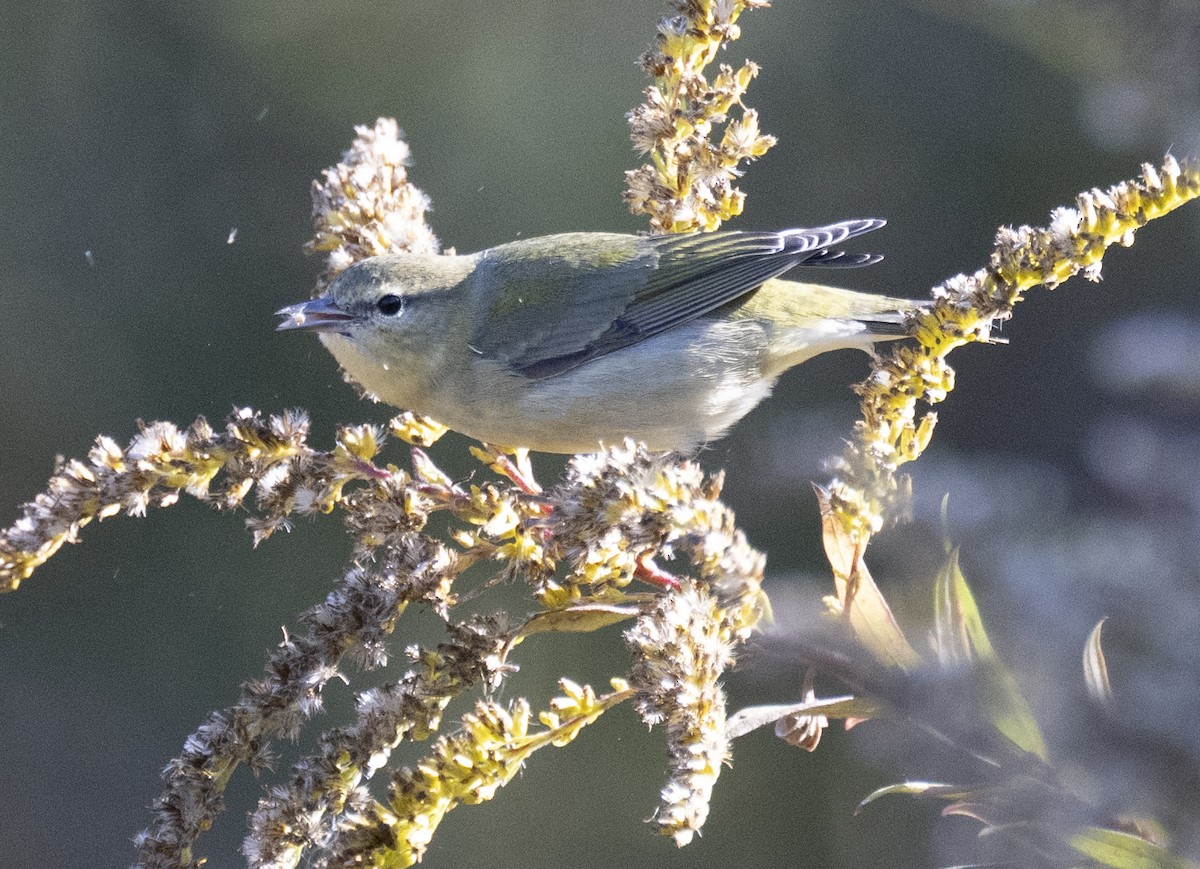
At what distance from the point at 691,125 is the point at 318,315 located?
3.37 ft

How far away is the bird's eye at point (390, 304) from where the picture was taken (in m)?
2.62

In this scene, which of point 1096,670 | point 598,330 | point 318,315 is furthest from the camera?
point 598,330

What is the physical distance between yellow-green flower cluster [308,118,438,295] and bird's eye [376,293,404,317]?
20.7 inches

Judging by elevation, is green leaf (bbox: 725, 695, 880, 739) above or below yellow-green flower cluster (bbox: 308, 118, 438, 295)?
below

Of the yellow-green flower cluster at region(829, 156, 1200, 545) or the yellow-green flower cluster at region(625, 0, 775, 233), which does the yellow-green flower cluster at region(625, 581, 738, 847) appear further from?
the yellow-green flower cluster at region(625, 0, 775, 233)

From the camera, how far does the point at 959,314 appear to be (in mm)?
1341

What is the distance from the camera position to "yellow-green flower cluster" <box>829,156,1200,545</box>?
1.18 m

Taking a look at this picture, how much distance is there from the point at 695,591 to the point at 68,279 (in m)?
3.36

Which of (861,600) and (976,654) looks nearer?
(976,654)


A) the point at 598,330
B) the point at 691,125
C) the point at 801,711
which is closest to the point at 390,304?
the point at 598,330

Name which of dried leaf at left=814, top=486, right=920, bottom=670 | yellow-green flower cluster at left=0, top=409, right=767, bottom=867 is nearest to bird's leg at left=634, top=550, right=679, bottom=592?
yellow-green flower cluster at left=0, top=409, right=767, bottom=867

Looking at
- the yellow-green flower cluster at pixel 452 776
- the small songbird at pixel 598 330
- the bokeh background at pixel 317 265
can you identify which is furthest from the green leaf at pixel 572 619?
the bokeh background at pixel 317 265

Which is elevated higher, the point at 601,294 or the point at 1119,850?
the point at 601,294

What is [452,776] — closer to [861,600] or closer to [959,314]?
[861,600]
